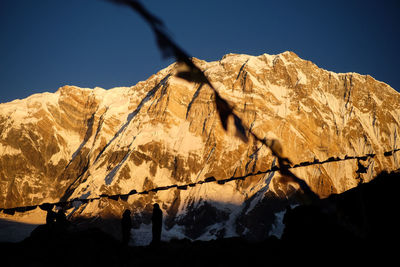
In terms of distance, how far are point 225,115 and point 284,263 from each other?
447 inches

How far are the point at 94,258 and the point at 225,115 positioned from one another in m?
15.3

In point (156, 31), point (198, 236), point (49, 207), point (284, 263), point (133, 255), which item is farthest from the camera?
point (198, 236)

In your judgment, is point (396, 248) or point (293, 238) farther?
point (293, 238)

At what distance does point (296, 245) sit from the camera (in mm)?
17047

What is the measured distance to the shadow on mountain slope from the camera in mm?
15859

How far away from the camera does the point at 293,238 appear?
17.8 metres

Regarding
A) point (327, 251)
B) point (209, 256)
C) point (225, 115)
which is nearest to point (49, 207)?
point (209, 256)

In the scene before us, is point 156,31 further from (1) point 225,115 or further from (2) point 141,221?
(2) point 141,221

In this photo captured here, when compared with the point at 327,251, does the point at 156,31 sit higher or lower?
higher

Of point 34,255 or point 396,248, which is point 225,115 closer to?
point 396,248

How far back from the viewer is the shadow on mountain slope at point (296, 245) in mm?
15859

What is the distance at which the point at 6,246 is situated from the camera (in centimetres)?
2123

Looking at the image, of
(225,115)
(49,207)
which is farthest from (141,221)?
(225,115)

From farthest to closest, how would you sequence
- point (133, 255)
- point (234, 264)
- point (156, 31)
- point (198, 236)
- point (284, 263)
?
point (198, 236) → point (133, 255) → point (234, 264) → point (284, 263) → point (156, 31)
